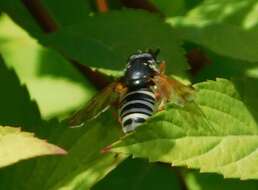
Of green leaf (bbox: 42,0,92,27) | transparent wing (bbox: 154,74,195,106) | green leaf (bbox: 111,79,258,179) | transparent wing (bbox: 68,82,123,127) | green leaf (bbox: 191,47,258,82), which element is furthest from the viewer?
green leaf (bbox: 42,0,92,27)

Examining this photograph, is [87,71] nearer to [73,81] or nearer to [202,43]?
[73,81]

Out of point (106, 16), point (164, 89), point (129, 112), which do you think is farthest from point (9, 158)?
point (106, 16)

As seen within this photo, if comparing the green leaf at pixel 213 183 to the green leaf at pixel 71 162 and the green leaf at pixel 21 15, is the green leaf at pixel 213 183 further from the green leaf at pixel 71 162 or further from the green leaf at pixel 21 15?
the green leaf at pixel 21 15

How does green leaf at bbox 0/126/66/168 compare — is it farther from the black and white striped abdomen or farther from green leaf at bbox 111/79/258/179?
the black and white striped abdomen

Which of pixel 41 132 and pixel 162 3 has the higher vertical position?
pixel 162 3

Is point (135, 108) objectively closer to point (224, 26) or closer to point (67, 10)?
point (224, 26)

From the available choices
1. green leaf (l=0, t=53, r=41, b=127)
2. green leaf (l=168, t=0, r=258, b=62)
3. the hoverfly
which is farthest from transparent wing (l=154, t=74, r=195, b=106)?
green leaf (l=0, t=53, r=41, b=127)
